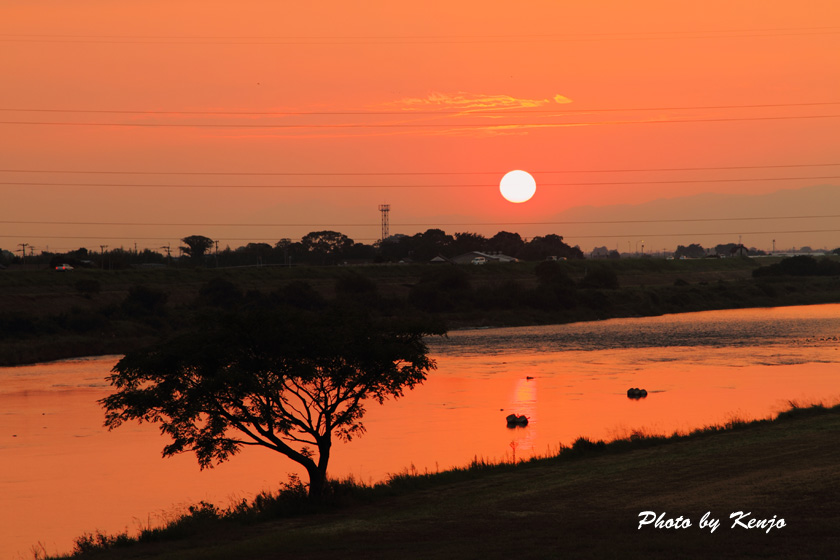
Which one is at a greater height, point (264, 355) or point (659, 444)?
point (264, 355)

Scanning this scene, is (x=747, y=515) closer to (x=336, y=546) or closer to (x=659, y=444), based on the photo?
(x=336, y=546)

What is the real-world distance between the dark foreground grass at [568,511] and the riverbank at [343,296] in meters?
53.3

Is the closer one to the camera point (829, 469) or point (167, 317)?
point (829, 469)

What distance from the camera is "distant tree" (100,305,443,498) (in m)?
22.7

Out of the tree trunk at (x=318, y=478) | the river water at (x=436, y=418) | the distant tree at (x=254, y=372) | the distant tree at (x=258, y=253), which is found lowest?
the river water at (x=436, y=418)

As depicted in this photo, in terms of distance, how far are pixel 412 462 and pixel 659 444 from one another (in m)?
8.42

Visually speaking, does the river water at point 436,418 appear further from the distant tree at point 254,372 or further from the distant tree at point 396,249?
the distant tree at point 396,249

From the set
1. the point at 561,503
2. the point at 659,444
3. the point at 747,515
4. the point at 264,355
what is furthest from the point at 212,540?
the point at 659,444

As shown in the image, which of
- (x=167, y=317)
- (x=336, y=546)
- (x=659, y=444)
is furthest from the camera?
(x=167, y=317)

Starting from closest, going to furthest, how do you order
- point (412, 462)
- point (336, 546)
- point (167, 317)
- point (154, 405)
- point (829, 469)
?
point (336, 546), point (829, 469), point (154, 405), point (412, 462), point (167, 317)

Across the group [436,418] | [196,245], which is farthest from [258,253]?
[436,418]

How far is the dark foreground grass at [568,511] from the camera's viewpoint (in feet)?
46.3

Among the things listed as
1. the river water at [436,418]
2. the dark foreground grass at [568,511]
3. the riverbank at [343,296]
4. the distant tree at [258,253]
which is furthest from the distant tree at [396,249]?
the dark foreground grass at [568,511]

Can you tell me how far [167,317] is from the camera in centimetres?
8688
